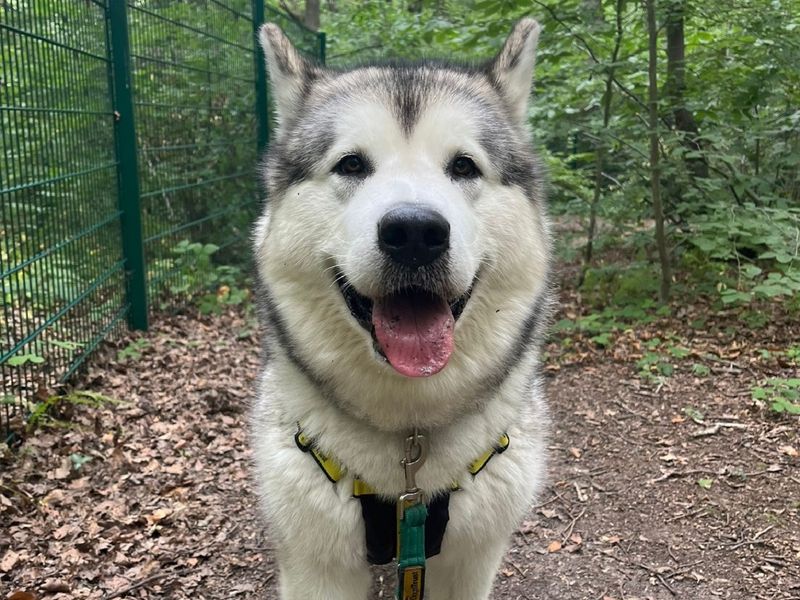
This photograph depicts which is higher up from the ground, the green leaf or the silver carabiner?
the silver carabiner

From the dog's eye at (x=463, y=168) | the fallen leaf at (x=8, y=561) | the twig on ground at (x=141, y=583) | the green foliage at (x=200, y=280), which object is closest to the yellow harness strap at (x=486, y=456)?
the dog's eye at (x=463, y=168)

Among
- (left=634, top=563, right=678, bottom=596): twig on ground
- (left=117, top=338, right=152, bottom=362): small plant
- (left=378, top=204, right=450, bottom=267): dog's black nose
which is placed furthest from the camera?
(left=117, top=338, right=152, bottom=362): small plant

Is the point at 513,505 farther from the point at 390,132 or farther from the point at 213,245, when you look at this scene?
the point at 213,245

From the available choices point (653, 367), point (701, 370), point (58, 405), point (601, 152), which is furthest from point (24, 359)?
point (601, 152)

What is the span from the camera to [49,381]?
3863mm

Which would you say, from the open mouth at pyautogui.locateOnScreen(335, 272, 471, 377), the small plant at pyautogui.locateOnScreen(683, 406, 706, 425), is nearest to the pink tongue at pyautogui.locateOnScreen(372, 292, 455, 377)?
the open mouth at pyautogui.locateOnScreen(335, 272, 471, 377)

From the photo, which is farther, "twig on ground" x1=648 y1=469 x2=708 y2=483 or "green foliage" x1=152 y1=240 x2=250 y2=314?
"green foliage" x1=152 y1=240 x2=250 y2=314

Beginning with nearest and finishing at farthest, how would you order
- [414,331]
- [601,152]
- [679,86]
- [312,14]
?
[414,331], [679,86], [601,152], [312,14]

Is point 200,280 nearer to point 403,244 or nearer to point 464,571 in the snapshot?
point 464,571

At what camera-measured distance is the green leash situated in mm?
1854

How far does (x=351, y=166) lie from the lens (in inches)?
77.4

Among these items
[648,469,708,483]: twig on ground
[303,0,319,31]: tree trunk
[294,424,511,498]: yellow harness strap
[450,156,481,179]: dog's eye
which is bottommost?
[648,469,708,483]: twig on ground

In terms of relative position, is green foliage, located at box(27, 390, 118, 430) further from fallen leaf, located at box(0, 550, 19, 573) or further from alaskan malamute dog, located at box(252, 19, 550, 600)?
alaskan malamute dog, located at box(252, 19, 550, 600)

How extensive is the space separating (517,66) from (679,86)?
3.52 meters
